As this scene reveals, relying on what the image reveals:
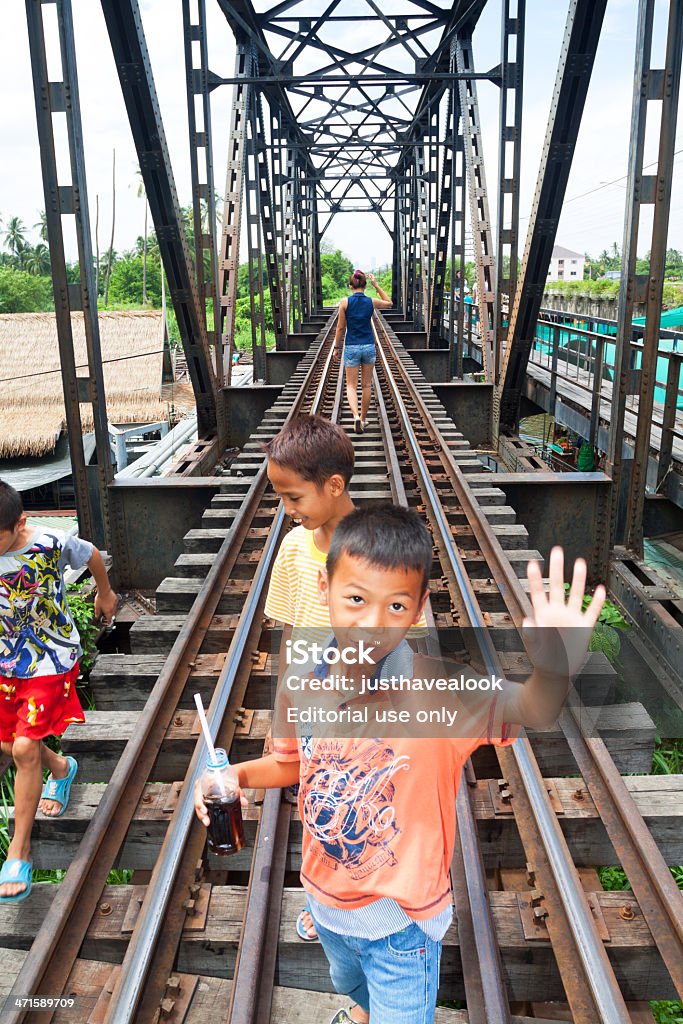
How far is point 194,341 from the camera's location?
28.6 feet

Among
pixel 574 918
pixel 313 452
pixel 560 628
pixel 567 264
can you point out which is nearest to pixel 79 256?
pixel 313 452

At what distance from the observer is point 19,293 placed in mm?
46094

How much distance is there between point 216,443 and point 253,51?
7931mm

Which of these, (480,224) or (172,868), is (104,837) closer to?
(172,868)

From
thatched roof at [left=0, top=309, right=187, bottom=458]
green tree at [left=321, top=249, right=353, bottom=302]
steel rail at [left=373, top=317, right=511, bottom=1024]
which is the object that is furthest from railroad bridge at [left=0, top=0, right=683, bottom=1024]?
green tree at [left=321, top=249, right=353, bottom=302]

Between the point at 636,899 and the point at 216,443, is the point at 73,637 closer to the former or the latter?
the point at 636,899

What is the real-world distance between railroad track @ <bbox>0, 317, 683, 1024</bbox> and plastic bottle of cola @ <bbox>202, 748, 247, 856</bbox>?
698 millimetres

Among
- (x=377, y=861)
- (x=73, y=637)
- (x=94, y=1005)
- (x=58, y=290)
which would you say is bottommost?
(x=94, y=1005)

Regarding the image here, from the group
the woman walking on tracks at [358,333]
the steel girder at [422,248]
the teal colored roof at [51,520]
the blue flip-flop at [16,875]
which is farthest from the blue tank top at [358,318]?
the steel girder at [422,248]

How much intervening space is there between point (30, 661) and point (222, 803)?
1.56 meters

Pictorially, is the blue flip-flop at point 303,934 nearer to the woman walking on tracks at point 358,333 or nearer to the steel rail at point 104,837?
the steel rail at point 104,837

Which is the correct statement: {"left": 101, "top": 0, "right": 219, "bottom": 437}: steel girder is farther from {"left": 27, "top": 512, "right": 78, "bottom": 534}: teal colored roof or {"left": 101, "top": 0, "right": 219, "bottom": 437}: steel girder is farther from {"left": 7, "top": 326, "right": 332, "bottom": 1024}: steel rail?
{"left": 7, "top": 326, "right": 332, "bottom": 1024}: steel rail

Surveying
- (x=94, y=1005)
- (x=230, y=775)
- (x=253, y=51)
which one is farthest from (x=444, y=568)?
(x=253, y=51)

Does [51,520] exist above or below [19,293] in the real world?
below
